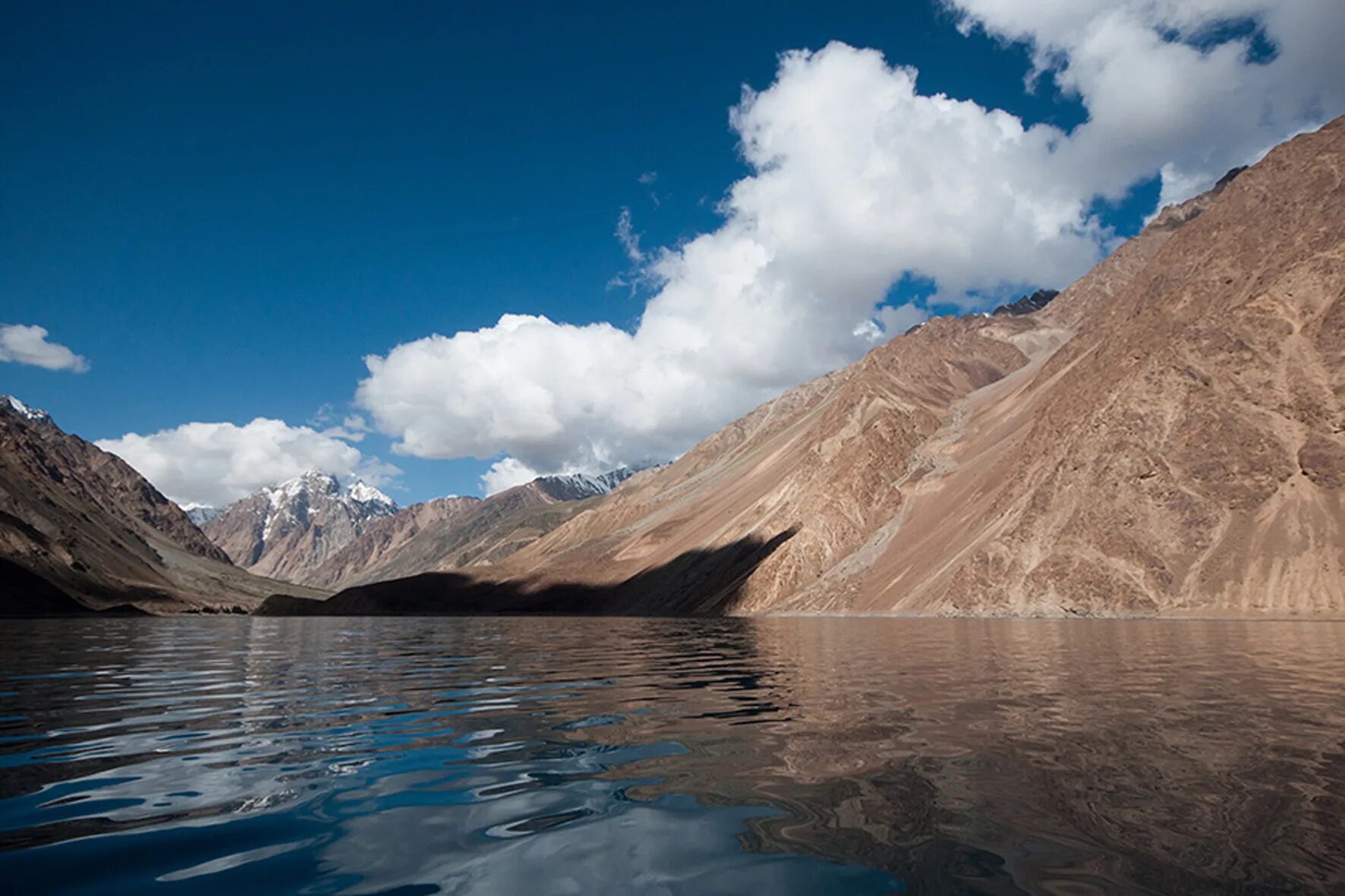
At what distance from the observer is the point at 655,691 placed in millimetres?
17578

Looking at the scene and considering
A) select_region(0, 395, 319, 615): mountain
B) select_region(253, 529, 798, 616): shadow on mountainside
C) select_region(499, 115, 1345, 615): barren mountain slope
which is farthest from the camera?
select_region(0, 395, 319, 615): mountain

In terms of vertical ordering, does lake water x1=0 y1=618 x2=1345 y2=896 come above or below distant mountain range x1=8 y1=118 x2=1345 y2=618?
below

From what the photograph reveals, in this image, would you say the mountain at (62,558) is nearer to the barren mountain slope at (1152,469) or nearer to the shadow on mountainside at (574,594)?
the shadow on mountainside at (574,594)

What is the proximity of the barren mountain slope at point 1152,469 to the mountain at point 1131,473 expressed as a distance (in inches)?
8.1

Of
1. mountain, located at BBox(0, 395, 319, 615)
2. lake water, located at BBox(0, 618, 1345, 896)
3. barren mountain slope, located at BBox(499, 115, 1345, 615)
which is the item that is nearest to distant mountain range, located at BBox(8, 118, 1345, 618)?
barren mountain slope, located at BBox(499, 115, 1345, 615)

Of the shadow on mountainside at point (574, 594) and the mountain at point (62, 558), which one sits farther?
the mountain at point (62, 558)

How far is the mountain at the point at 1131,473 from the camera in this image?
68.1 metres

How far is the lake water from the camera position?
5.95 meters

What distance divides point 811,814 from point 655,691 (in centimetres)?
1041

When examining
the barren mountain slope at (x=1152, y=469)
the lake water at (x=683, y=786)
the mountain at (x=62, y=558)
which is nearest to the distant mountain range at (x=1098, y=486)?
the barren mountain slope at (x=1152, y=469)

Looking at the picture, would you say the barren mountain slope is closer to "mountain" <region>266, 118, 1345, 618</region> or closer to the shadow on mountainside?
"mountain" <region>266, 118, 1345, 618</region>

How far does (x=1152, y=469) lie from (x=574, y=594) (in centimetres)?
10056

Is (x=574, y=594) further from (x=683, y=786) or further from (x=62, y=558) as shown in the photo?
(x=683, y=786)

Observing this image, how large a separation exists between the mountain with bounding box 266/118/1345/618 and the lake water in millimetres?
56942
